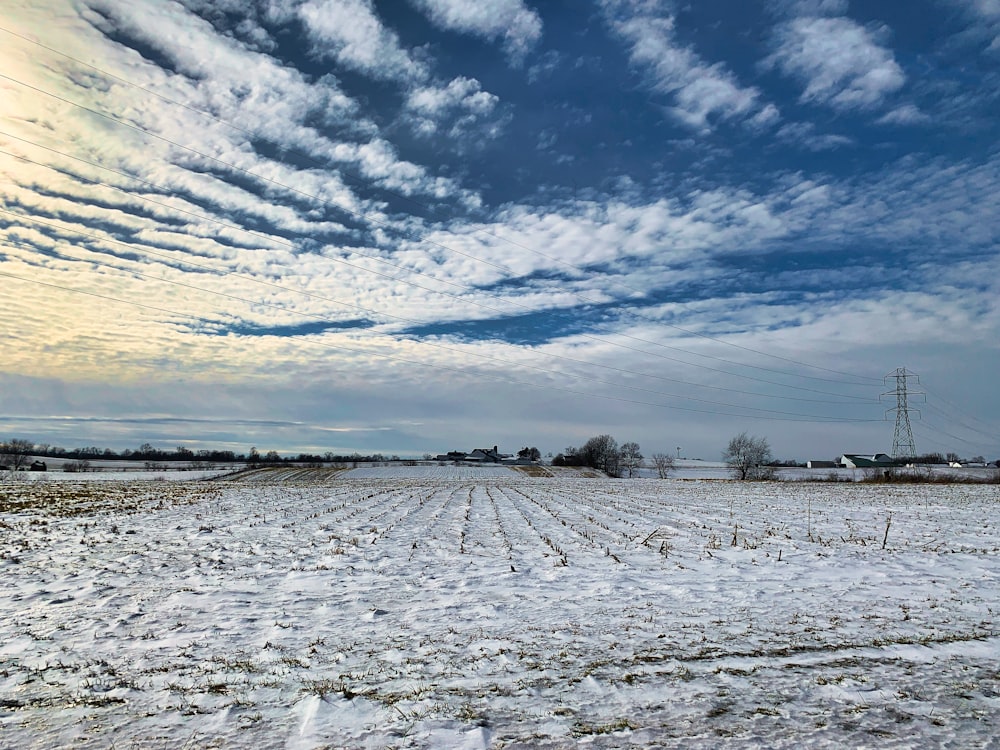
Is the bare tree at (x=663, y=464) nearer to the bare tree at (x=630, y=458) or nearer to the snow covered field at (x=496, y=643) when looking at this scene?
the bare tree at (x=630, y=458)

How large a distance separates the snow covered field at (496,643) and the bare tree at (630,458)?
140797mm

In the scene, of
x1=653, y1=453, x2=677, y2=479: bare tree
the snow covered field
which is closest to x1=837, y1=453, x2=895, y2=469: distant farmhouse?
x1=653, y1=453, x2=677, y2=479: bare tree

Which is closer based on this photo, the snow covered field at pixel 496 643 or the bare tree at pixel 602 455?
the snow covered field at pixel 496 643

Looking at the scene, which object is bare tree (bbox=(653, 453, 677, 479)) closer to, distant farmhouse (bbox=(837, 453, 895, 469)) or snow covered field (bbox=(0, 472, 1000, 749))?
distant farmhouse (bbox=(837, 453, 895, 469))

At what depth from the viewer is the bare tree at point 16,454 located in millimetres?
123062

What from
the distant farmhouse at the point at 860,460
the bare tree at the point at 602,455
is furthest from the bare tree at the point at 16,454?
the distant farmhouse at the point at 860,460

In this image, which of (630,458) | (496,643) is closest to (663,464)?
(630,458)

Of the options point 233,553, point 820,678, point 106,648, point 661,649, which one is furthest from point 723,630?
point 233,553

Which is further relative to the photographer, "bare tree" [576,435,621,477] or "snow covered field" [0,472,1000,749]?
"bare tree" [576,435,621,477]

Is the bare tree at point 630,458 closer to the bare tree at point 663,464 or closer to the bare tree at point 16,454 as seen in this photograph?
the bare tree at point 663,464

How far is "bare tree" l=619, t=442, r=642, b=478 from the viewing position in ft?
512

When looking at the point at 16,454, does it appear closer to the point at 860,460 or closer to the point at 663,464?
the point at 663,464

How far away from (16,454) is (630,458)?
152 m

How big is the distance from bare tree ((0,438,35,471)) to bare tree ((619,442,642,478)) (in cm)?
13259
